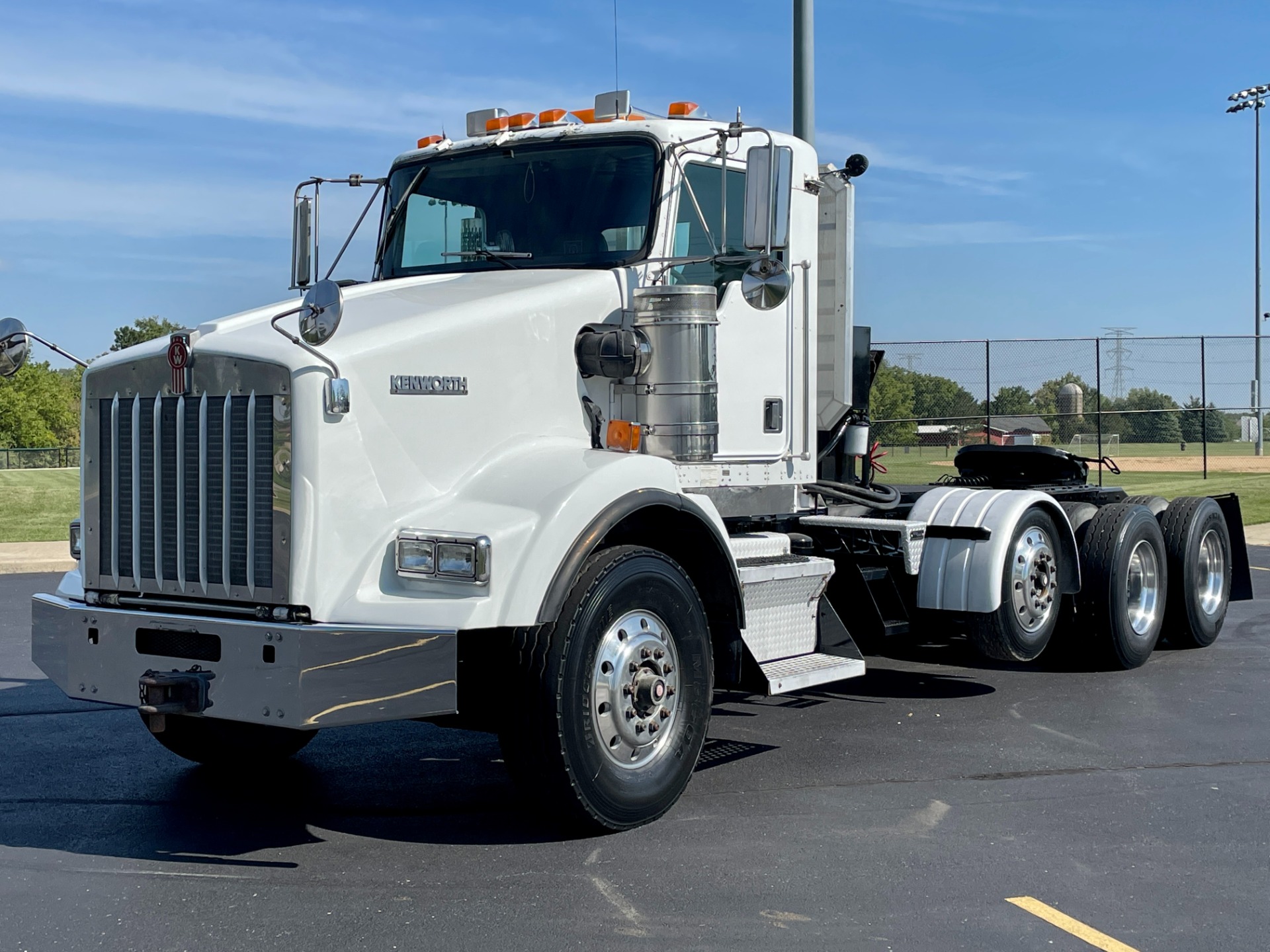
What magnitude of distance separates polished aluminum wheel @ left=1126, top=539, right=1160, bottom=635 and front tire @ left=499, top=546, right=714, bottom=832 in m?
4.65

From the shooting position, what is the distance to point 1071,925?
4.44m

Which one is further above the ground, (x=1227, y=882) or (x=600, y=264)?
(x=600, y=264)

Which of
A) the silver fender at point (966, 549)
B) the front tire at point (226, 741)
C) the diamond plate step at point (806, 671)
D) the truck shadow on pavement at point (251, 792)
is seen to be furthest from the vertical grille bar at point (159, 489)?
the silver fender at point (966, 549)

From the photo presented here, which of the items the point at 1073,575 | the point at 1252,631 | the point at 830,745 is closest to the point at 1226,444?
the point at 1252,631

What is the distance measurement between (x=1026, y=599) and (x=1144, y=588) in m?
1.90

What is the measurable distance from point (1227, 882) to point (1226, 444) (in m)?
26.0

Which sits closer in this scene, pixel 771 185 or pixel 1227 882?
pixel 1227 882

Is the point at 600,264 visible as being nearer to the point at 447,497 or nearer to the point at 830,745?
the point at 447,497

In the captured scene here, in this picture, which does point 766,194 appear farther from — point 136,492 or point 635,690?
point 136,492

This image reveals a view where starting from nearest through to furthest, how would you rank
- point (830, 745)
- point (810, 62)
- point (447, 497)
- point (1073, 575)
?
point (447, 497) → point (830, 745) → point (1073, 575) → point (810, 62)

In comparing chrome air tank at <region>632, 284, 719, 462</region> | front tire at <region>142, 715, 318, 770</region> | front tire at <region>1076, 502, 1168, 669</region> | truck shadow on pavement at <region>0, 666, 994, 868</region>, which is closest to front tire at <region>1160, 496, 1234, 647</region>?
front tire at <region>1076, 502, 1168, 669</region>

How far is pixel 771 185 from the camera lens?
19.9 ft

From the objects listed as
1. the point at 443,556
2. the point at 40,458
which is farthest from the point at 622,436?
the point at 40,458

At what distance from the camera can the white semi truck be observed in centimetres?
495
